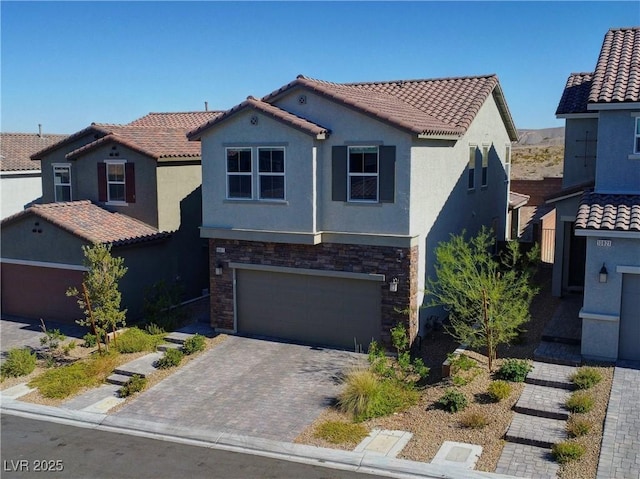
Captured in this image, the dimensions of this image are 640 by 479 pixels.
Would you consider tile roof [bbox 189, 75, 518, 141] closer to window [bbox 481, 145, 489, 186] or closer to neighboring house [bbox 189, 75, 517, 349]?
neighboring house [bbox 189, 75, 517, 349]

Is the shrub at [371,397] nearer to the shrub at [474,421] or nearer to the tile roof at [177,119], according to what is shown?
the shrub at [474,421]

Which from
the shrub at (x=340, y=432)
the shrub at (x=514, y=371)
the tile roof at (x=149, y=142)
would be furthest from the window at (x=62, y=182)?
the shrub at (x=514, y=371)

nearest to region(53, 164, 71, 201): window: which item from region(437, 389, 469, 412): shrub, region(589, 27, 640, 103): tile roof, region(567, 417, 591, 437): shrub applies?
region(437, 389, 469, 412): shrub

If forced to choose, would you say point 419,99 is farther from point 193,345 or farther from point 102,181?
point 102,181

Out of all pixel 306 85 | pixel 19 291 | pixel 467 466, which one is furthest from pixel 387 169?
pixel 19 291

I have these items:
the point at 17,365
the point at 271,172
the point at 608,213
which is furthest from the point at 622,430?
the point at 17,365

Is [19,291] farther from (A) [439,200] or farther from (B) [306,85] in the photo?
(A) [439,200]
